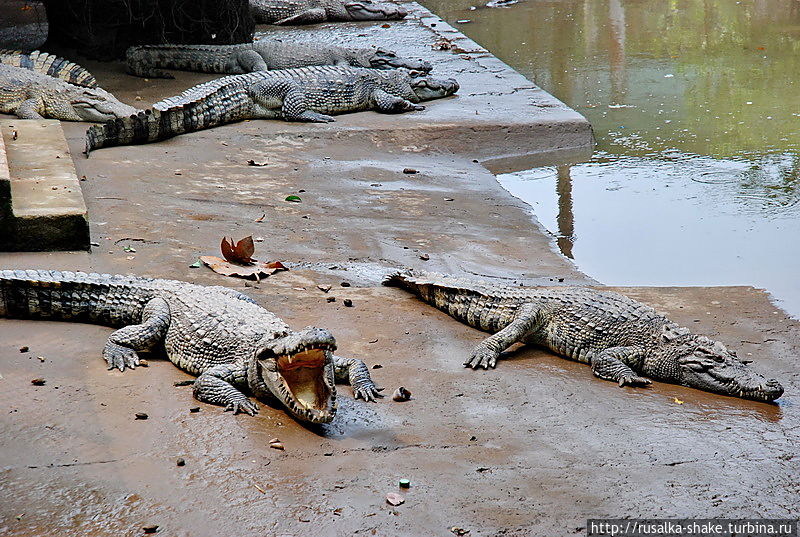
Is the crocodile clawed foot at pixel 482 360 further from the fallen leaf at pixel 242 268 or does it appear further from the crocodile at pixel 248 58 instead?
the crocodile at pixel 248 58

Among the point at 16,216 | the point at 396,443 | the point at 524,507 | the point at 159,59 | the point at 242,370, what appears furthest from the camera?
the point at 159,59

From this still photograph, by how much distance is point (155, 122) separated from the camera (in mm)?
9055

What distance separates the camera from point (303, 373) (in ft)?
12.7

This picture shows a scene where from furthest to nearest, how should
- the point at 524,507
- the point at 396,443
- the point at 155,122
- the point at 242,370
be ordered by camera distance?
the point at 155,122
the point at 242,370
the point at 396,443
the point at 524,507

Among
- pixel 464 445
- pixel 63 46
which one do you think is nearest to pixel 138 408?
pixel 464 445

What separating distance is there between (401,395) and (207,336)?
1013 mm

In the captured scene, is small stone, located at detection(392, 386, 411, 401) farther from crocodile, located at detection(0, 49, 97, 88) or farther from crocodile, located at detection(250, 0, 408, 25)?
crocodile, located at detection(250, 0, 408, 25)

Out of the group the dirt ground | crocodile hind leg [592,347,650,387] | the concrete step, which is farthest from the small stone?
the concrete step

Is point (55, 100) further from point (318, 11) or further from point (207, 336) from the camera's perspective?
point (318, 11)

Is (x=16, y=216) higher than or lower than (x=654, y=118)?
higher

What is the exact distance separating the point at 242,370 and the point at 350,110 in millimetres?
7146

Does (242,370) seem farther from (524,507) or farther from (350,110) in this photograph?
(350,110)

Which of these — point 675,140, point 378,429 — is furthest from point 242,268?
point 675,140

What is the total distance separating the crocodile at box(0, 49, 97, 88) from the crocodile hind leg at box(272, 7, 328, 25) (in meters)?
6.49
